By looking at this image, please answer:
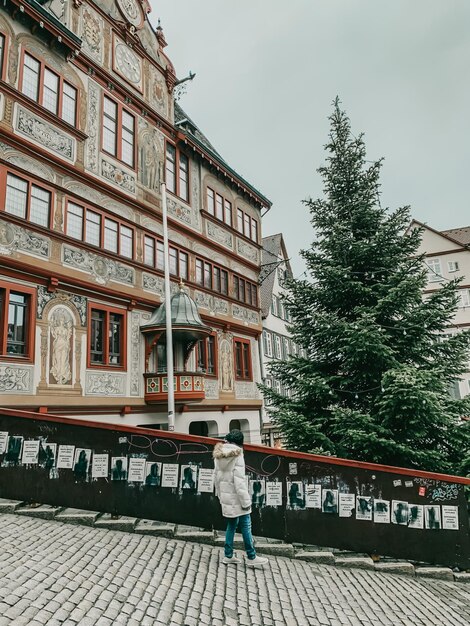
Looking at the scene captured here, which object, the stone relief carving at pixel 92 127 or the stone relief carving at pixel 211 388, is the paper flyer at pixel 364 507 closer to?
the stone relief carving at pixel 211 388

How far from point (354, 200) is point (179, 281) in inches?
318

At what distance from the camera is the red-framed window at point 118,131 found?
51.2 feet

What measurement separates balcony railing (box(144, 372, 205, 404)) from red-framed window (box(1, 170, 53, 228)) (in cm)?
580

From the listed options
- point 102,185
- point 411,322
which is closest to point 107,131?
point 102,185

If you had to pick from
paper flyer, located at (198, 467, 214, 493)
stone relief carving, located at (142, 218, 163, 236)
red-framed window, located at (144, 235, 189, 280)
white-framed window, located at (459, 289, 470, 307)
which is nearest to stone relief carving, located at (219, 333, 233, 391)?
red-framed window, located at (144, 235, 189, 280)

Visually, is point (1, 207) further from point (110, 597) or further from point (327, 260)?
point (110, 597)

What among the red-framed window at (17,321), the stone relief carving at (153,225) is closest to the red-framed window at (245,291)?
the stone relief carving at (153,225)

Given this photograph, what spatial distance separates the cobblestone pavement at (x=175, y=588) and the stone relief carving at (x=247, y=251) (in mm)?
16697

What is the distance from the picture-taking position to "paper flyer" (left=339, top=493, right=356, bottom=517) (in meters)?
7.59

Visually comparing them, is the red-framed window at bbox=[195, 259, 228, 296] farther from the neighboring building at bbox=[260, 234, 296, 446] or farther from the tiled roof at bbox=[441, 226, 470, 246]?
the tiled roof at bbox=[441, 226, 470, 246]

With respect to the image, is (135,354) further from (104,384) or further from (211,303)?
(211,303)

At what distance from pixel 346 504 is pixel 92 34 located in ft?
52.3

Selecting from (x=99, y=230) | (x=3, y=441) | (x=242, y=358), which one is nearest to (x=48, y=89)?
(x=99, y=230)

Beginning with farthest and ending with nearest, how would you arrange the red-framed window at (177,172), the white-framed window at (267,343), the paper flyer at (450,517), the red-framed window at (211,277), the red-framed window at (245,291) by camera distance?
the white-framed window at (267,343)
the red-framed window at (245,291)
the red-framed window at (211,277)
the red-framed window at (177,172)
the paper flyer at (450,517)
